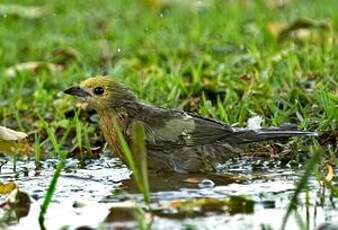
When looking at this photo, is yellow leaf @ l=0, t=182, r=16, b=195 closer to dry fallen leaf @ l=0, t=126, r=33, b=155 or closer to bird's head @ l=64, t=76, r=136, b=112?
dry fallen leaf @ l=0, t=126, r=33, b=155

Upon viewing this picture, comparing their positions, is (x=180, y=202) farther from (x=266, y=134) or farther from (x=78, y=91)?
(x=78, y=91)

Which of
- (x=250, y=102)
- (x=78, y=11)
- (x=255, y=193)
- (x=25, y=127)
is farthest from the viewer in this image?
(x=78, y=11)

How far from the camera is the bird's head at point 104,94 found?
650 centimetres

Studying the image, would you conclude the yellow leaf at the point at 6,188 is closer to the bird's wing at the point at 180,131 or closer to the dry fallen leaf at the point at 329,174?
the bird's wing at the point at 180,131

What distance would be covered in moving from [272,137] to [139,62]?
3.17 m

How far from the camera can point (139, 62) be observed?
29.6 feet

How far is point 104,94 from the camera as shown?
6.54 m

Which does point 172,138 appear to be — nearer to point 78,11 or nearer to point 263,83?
point 263,83

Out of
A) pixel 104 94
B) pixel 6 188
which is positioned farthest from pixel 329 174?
pixel 104 94

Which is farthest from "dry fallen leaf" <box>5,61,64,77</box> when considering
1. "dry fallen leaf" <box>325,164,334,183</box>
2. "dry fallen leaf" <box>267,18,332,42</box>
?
"dry fallen leaf" <box>325,164,334,183</box>

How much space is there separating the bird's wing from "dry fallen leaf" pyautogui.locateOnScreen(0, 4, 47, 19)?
5.49 meters

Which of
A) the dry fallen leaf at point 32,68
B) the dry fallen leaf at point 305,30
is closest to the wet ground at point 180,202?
the dry fallen leaf at point 32,68

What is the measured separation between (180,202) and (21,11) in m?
7.47

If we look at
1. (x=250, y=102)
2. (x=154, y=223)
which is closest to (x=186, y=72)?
(x=250, y=102)
